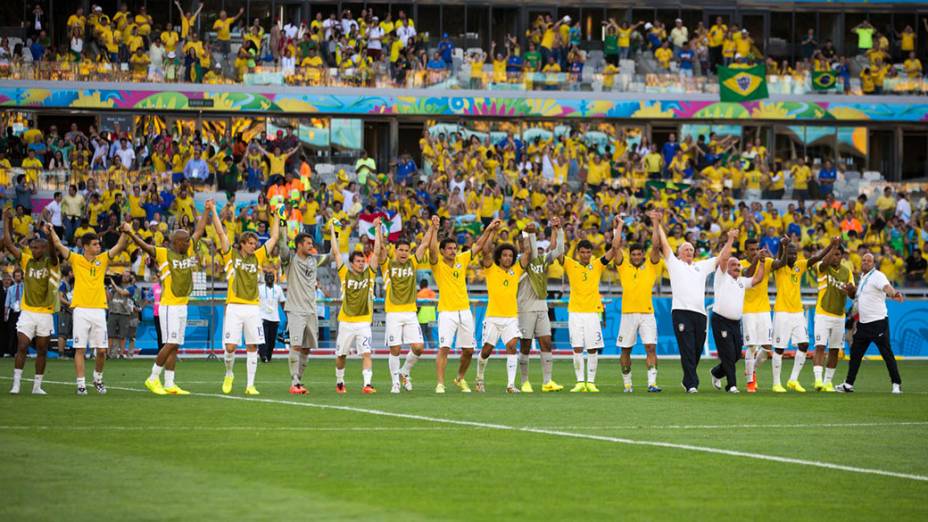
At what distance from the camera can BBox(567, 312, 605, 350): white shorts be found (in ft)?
74.9

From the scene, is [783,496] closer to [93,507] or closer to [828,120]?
[93,507]

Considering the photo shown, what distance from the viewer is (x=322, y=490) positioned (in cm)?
1090

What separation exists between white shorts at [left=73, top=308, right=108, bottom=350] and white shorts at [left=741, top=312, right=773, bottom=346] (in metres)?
10.4

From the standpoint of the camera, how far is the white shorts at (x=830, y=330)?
23.5 metres

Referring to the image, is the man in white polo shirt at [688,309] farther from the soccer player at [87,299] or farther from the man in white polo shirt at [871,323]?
the soccer player at [87,299]

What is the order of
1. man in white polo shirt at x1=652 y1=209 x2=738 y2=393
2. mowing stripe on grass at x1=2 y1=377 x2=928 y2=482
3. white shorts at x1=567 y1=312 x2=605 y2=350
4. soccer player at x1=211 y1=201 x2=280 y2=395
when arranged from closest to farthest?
mowing stripe on grass at x1=2 y1=377 x2=928 y2=482 → soccer player at x1=211 y1=201 x2=280 y2=395 → man in white polo shirt at x1=652 y1=209 x2=738 y2=393 → white shorts at x1=567 y1=312 x2=605 y2=350

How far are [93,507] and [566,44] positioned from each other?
4362cm

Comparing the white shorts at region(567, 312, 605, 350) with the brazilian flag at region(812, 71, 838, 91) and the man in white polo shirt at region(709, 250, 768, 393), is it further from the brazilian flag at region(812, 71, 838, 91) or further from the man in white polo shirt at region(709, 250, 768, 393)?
the brazilian flag at region(812, 71, 838, 91)

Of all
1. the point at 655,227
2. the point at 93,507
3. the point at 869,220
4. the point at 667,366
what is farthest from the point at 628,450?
the point at 869,220

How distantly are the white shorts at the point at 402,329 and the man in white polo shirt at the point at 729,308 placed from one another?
4.97 meters

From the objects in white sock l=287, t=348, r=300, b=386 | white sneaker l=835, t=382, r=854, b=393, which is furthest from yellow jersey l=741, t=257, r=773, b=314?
white sock l=287, t=348, r=300, b=386

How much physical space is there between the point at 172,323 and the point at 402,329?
3609mm

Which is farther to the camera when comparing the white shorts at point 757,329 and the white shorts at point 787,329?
the white shorts at point 787,329

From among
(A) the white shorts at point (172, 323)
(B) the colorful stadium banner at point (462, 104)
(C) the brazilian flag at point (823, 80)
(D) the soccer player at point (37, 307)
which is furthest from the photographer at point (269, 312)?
(C) the brazilian flag at point (823, 80)
